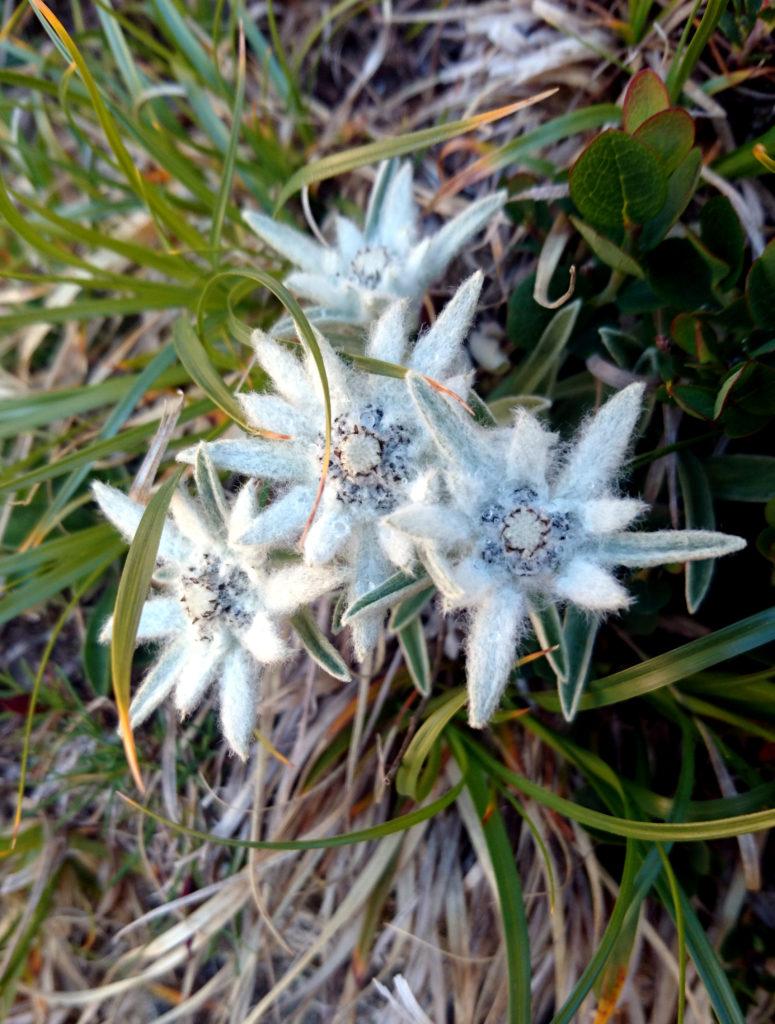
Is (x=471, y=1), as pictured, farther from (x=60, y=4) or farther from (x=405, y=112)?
(x=60, y=4)

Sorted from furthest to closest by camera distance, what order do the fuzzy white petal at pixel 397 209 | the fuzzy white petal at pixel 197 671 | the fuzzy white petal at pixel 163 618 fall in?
the fuzzy white petal at pixel 397 209
the fuzzy white petal at pixel 163 618
the fuzzy white petal at pixel 197 671

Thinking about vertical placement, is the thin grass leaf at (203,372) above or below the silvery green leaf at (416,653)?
above

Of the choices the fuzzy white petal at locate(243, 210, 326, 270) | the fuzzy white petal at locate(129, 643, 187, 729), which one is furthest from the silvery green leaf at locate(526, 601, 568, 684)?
the fuzzy white petal at locate(243, 210, 326, 270)

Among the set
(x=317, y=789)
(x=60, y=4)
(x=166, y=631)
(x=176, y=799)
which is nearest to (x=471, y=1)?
(x=60, y=4)

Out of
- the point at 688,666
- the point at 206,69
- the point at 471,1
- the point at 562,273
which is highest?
the point at 471,1

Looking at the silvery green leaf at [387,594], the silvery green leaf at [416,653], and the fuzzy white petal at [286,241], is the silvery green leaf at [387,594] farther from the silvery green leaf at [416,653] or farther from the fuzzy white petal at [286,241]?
the fuzzy white petal at [286,241]

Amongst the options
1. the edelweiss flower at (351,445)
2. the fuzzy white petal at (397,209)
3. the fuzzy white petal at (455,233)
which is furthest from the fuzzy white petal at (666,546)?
the fuzzy white petal at (397,209)

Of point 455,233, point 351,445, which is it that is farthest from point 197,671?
point 455,233
